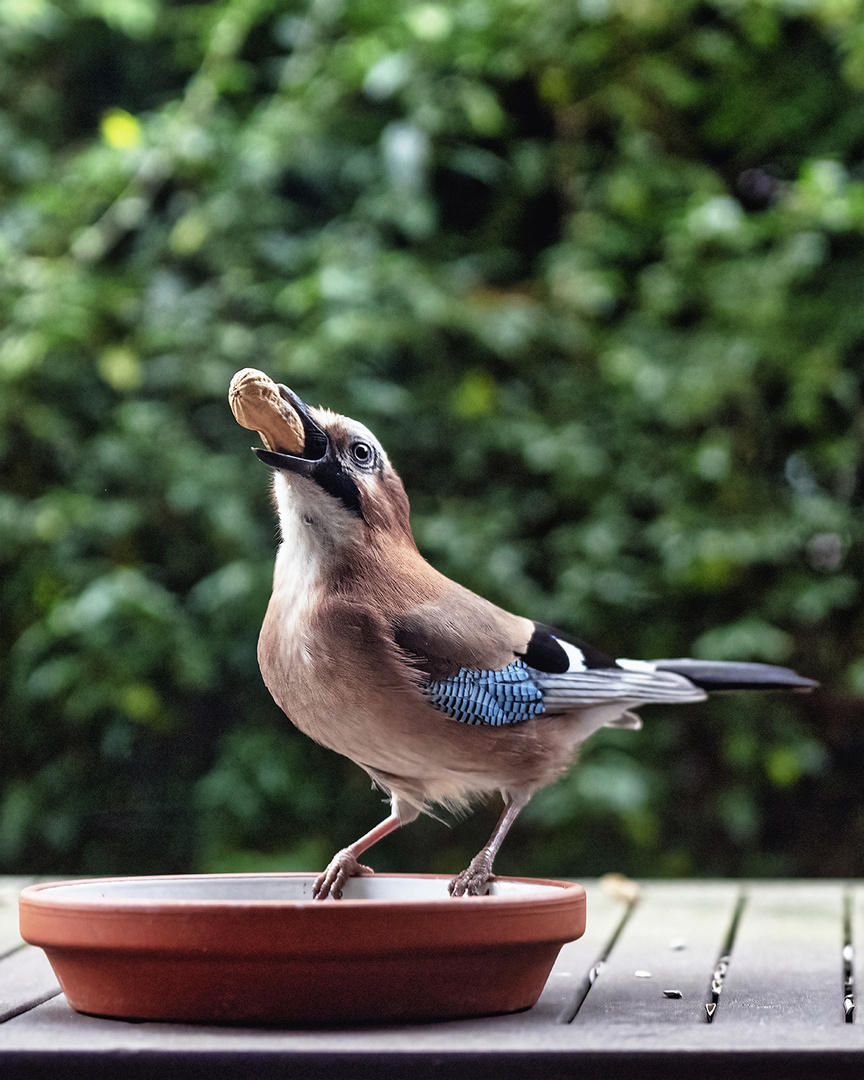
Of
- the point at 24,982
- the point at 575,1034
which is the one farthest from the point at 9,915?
the point at 575,1034

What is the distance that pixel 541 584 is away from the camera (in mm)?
3746

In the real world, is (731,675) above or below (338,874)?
above

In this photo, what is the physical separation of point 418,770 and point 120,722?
2.15 metres

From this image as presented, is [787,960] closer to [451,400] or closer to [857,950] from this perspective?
[857,950]

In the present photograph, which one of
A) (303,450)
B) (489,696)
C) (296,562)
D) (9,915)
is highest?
(303,450)

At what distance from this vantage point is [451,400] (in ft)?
12.1

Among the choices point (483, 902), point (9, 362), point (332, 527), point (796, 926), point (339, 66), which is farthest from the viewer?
point (339, 66)

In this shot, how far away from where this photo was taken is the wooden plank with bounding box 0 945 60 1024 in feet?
4.88

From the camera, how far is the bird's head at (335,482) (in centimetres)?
150

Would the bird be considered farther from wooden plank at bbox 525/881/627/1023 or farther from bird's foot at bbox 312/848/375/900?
wooden plank at bbox 525/881/627/1023

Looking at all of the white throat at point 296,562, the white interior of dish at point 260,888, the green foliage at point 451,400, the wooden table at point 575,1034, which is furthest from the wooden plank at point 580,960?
the green foliage at point 451,400

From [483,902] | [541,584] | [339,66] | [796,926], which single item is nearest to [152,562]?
[541,584]

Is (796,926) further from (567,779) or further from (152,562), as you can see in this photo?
(152,562)

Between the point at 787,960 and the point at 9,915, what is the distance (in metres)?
1.28
